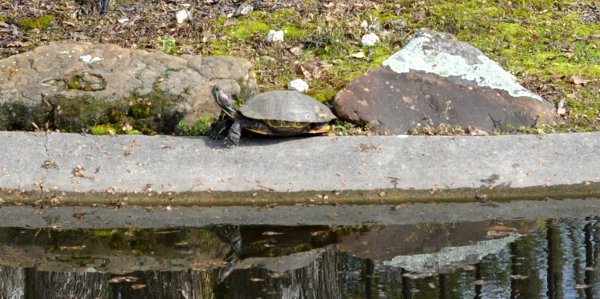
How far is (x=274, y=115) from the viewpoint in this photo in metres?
10.6

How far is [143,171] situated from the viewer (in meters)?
10.6

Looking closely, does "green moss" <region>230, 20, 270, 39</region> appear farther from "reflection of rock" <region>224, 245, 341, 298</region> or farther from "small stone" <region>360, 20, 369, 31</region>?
"reflection of rock" <region>224, 245, 341, 298</region>

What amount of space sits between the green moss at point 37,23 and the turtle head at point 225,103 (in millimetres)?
4937

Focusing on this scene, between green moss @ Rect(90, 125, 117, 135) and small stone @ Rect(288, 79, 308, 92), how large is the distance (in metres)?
2.25

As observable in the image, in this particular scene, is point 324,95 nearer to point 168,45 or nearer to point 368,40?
point 368,40

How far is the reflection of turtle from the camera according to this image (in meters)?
10.7

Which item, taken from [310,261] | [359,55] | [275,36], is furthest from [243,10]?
[310,261]

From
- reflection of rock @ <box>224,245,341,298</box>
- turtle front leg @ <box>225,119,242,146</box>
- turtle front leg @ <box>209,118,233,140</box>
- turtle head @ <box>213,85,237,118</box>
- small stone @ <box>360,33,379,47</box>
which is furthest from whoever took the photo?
small stone @ <box>360,33,379,47</box>

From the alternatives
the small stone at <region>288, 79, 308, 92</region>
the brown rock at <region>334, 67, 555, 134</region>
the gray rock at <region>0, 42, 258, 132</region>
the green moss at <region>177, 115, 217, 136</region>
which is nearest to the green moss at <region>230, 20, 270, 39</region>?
the small stone at <region>288, 79, 308, 92</region>

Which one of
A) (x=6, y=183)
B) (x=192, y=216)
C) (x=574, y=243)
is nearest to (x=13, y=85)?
(x=6, y=183)

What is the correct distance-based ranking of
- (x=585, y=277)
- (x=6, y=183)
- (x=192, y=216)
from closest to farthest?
1. (x=585, y=277)
2. (x=192, y=216)
3. (x=6, y=183)

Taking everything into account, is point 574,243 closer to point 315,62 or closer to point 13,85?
point 315,62

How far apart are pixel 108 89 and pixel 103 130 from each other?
1.71 ft

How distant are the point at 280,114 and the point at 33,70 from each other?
128 inches
